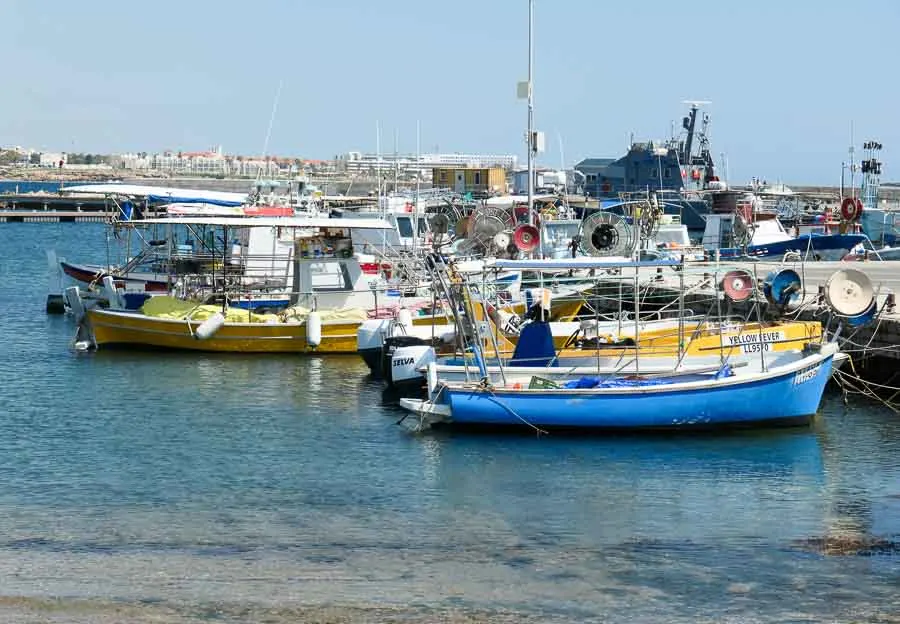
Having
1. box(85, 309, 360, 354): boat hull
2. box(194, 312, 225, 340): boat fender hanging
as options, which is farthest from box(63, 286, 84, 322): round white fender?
box(194, 312, 225, 340): boat fender hanging

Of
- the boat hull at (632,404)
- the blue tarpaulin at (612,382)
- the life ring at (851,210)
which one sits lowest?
the boat hull at (632,404)

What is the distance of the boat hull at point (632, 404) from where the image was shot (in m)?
20.0

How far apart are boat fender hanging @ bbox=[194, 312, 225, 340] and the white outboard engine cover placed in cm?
703

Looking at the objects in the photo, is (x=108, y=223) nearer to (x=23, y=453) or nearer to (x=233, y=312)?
(x=233, y=312)

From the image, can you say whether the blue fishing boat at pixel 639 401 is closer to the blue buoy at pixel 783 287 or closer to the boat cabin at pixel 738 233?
the blue buoy at pixel 783 287

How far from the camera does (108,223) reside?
3434 centimetres

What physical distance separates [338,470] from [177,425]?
15.1 ft

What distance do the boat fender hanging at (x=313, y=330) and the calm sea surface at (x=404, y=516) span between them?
348 cm

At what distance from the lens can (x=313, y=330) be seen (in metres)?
28.8

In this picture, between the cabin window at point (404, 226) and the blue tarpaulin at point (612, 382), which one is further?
the cabin window at point (404, 226)

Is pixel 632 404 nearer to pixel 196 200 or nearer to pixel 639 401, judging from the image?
pixel 639 401

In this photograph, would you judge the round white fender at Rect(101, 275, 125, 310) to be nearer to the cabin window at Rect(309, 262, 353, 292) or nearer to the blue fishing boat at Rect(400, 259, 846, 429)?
the cabin window at Rect(309, 262, 353, 292)

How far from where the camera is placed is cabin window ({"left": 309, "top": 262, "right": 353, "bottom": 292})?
30.8m

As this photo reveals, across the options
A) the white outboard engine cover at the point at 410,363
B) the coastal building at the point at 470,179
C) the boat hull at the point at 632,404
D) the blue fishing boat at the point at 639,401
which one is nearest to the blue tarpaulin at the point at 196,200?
the white outboard engine cover at the point at 410,363
